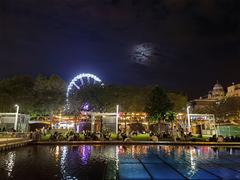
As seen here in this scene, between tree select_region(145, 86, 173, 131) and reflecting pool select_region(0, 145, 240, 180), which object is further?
tree select_region(145, 86, 173, 131)

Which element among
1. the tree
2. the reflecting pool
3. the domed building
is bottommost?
the reflecting pool

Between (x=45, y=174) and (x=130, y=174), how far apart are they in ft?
13.4

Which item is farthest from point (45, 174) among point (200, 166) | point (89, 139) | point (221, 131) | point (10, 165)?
point (221, 131)

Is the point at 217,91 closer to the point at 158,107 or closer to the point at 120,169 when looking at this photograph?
the point at 158,107

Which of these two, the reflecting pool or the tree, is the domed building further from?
the reflecting pool

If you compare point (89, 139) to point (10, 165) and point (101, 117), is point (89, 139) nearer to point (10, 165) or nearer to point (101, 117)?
point (101, 117)

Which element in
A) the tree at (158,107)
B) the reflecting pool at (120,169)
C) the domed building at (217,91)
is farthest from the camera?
the domed building at (217,91)

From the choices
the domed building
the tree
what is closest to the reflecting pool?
the tree

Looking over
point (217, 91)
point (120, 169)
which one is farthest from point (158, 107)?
point (217, 91)

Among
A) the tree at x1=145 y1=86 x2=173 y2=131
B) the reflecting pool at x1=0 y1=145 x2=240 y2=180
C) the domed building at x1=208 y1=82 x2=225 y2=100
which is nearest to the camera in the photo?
the reflecting pool at x1=0 y1=145 x2=240 y2=180

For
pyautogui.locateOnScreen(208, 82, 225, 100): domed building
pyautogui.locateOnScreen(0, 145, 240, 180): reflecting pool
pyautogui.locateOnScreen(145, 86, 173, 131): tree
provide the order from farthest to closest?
pyautogui.locateOnScreen(208, 82, 225, 100): domed building → pyautogui.locateOnScreen(145, 86, 173, 131): tree → pyautogui.locateOnScreen(0, 145, 240, 180): reflecting pool

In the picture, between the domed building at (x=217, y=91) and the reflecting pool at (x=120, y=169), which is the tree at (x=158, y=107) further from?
the domed building at (x=217, y=91)

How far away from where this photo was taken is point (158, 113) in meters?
54.0

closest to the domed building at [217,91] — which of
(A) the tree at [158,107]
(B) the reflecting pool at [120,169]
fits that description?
(A) the tree at [158,107]
